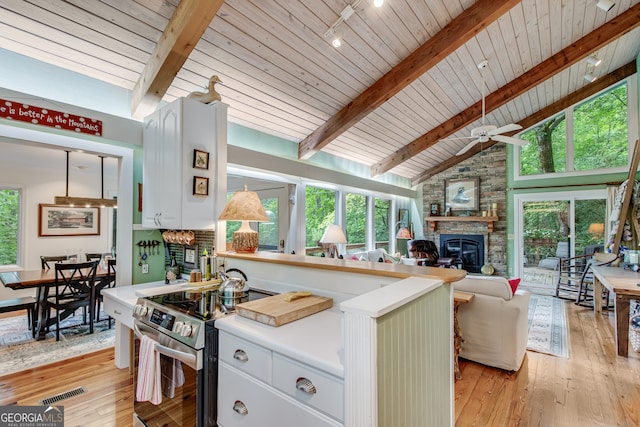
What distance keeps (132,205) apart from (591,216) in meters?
7.78

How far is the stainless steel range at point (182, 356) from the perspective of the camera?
149cm

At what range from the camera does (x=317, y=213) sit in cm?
542

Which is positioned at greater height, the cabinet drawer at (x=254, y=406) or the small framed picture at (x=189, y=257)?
the small framed picture at (x=189, y=257)

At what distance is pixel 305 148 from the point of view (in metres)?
4.65

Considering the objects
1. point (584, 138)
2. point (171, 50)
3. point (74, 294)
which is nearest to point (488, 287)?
point (171, 50)

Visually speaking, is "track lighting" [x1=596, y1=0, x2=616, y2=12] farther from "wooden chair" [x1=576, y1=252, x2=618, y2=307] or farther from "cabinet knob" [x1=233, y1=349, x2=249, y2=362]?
"cabinet knob" [x1=233, y1=349, x2=249, y2=362]

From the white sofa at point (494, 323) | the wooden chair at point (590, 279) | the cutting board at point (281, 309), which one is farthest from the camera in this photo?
the wooden chair at point (590, 279)

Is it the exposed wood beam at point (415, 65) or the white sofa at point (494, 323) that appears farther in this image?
the exposed wood beam at point (415, 65)

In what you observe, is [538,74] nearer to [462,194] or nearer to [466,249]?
[462,194]

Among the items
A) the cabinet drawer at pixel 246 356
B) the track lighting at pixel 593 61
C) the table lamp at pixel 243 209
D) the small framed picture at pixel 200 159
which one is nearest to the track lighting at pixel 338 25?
the small framed picture at pixel 200 159

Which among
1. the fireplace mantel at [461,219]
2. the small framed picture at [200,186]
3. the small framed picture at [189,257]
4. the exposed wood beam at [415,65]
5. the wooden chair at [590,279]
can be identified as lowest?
the wooden chair at [590,279]

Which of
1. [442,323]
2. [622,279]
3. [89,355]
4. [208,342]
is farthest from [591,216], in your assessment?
[89,355]

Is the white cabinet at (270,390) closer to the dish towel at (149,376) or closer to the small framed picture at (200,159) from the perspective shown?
the dish towel at (149,376)

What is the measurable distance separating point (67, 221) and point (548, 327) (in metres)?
7.94
